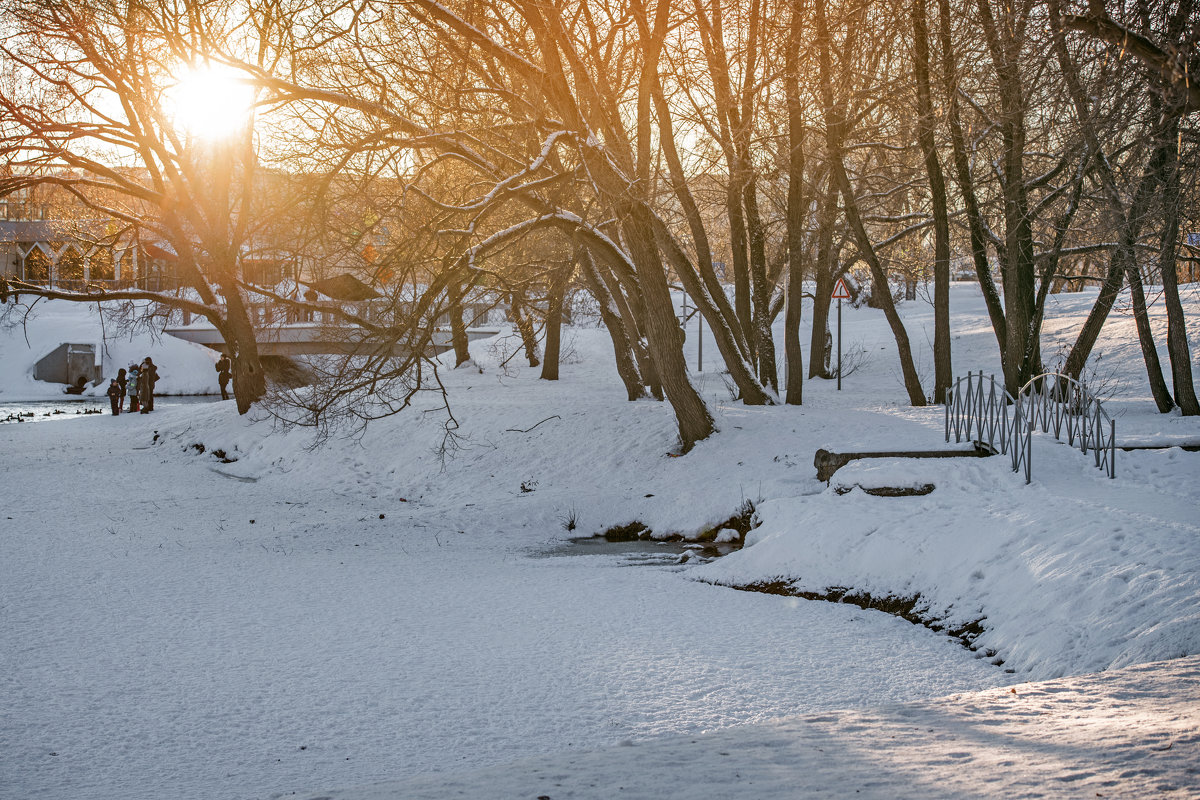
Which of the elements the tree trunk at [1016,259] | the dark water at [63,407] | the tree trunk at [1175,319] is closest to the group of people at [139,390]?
the dark water at [63,407]

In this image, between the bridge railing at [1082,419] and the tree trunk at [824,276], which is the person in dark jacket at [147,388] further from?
the bridge railing at [1082,419]

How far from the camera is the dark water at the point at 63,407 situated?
89.7ft

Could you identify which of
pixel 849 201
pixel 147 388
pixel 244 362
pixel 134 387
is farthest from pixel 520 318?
pixel 134 387

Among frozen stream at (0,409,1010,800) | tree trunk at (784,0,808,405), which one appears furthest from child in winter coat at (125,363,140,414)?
tree trunk at (784,0,808,405)

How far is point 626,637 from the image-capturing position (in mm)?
7770

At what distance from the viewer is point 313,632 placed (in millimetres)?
7988

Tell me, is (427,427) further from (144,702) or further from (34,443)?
(144,702)

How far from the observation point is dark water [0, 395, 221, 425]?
89.7ft

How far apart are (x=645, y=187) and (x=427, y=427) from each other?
782 centimetres

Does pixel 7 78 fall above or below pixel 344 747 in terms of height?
above

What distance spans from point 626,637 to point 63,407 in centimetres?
3118

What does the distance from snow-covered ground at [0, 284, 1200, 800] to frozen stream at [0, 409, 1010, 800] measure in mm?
33

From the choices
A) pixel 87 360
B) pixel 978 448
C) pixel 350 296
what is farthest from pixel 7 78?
pixel 87 360

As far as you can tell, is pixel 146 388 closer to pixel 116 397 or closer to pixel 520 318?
pixel 116 397
